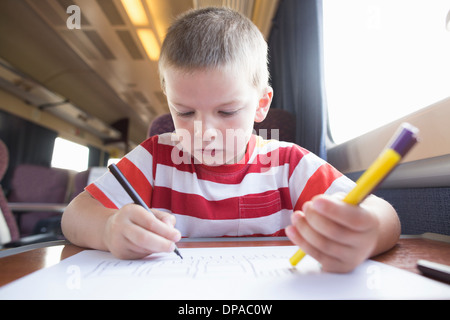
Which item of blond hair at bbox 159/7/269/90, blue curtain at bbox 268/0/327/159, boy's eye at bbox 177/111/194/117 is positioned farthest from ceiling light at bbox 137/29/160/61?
boy's eye at bbox 177/111/194/117

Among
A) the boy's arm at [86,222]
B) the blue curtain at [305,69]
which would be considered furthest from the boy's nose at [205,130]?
the blue curtain at [305,69]

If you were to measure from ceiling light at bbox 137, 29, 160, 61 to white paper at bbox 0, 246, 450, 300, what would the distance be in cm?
375

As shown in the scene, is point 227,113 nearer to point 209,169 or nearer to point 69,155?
point 209,169

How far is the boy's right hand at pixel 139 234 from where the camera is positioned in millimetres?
375

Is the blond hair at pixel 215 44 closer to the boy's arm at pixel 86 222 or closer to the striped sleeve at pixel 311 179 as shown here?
the striped sleeve at pixel 311 179

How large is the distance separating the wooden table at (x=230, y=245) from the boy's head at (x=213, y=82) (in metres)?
0.22

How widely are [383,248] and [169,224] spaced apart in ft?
1.03

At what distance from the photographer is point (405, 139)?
0.71 feet

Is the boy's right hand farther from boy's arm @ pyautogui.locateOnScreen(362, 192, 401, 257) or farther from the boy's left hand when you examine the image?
boy's arm @ pyautogui.locateOnScreen(362, 192, 401, 257)

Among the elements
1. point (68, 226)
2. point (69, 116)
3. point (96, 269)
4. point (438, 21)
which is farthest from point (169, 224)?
point (69, 116)

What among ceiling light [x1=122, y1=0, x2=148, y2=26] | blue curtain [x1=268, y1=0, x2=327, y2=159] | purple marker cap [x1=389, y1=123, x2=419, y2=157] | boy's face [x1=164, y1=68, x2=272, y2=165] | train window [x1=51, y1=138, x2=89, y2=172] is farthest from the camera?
train window [x1=51, y1=138, x2=89, y2=172]

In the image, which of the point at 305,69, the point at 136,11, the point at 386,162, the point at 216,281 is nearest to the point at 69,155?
the point at 136,11

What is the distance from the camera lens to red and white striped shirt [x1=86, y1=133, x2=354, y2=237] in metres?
0.70
